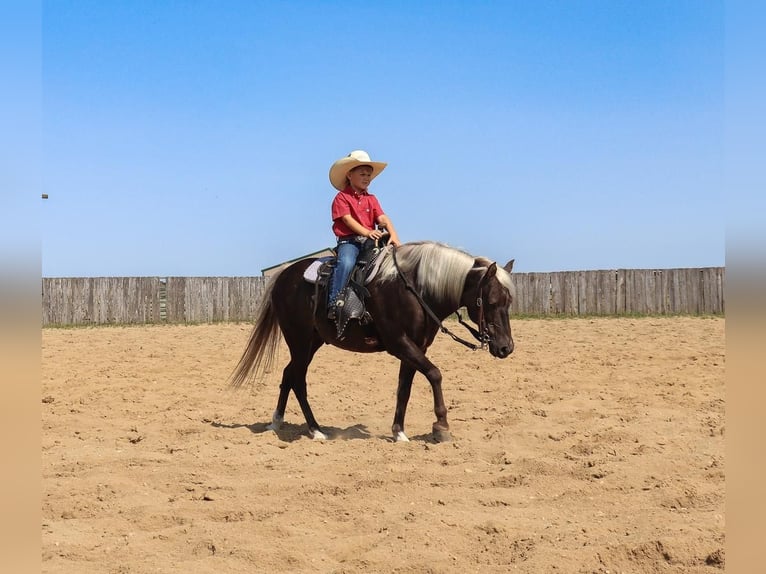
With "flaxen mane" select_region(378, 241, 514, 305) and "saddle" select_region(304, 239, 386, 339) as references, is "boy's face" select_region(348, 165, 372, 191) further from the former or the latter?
"flaxen mane" select_region(378, 241, 514, 305)

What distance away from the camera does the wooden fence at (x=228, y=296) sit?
74.0 ft

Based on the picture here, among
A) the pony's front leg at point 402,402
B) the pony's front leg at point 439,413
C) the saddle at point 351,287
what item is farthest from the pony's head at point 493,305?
the saddle at point 351,287

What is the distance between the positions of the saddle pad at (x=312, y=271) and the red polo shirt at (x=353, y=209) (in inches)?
16.2

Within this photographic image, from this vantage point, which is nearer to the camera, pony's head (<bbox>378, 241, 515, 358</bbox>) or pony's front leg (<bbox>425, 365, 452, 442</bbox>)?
pony's head (<bbox>378, 241, 515, 358</bbox>)

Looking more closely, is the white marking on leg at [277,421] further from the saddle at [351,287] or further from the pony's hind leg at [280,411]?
the saddle at [351,287]

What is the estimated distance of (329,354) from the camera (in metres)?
13.0

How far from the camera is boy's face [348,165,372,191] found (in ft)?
22.7

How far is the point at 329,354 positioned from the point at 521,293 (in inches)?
454

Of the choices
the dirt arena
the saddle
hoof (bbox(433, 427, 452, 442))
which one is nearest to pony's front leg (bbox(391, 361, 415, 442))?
the dirt arena

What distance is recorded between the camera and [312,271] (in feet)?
23.3

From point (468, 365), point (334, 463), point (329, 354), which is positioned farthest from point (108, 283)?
point (334, 463)

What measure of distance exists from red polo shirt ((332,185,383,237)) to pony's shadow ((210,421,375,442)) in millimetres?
1942

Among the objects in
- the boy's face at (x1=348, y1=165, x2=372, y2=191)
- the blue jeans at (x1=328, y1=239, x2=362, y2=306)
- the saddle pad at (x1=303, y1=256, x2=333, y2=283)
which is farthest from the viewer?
the saddle pad at (x1=303, y1=256, x2=333, y2=283)
